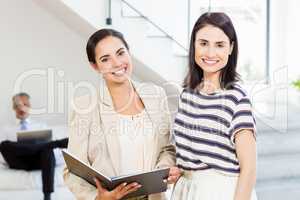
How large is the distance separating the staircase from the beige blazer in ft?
7.03

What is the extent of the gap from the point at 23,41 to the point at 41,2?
18.9 inches

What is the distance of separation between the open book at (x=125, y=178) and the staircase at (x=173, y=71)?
7.13 ft

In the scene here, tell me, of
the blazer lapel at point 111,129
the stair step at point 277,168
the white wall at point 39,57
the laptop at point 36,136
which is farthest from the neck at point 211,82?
the white wall at point 39,57

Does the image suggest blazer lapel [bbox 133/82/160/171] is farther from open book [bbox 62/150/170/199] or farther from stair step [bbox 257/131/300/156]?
stair step [bbox 257/131/300/156]

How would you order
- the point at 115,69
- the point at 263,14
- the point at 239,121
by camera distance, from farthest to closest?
1. the point at 263,14
2. the point at 115,69
3. the point at 239,121

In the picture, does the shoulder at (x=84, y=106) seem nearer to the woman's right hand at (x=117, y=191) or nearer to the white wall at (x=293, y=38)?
the woman's right hand at (x=117, y=191)

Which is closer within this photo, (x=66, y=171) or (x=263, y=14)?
(x=66, y=171)

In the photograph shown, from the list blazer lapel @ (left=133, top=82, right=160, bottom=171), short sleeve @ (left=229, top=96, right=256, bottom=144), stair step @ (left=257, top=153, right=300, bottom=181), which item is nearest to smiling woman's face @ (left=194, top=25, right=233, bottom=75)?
short sleeve @ (left=229, top=96, right=256, bottom=144)

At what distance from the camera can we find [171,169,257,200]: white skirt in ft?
4.85

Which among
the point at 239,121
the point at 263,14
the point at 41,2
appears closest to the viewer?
the point at 239,121

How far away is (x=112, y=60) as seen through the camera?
1.60m

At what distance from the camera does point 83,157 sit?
1.61 m

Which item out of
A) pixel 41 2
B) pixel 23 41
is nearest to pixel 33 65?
pixel 23 41

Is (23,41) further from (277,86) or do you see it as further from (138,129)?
(138,129)
